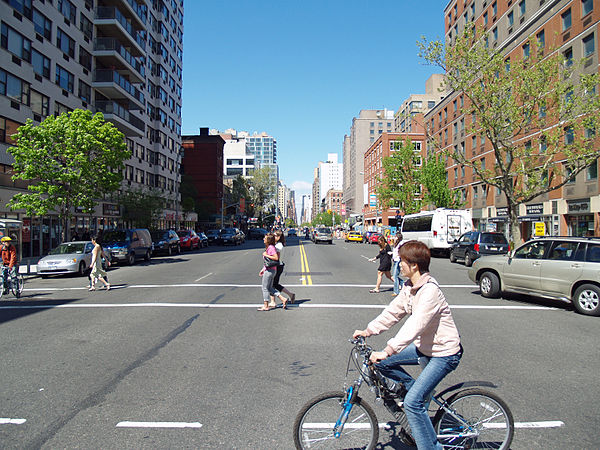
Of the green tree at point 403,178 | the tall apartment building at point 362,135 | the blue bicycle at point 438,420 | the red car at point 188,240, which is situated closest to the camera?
the blue bicycle at point 438,420

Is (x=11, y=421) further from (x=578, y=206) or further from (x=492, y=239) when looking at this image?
(x=578, y=206)

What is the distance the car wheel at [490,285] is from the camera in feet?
37.3

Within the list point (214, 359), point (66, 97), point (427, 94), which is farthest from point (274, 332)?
point (427, 94)

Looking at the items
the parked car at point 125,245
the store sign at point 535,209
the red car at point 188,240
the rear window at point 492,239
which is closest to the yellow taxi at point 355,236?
the store sign at point 535,209

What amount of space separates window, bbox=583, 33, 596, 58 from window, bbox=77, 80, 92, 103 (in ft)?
119

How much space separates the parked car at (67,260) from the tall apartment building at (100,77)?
32.0 feet

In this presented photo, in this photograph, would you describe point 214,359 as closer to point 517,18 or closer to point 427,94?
point 517,18

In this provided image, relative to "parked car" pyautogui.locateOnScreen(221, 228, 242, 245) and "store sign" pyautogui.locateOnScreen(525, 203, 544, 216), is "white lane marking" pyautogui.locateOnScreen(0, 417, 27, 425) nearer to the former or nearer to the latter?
"store sign" pyautogui.locateOnScreen(525, 203, 544, 216)

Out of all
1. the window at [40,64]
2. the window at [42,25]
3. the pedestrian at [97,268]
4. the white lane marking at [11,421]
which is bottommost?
the white lane marking at [11,421]

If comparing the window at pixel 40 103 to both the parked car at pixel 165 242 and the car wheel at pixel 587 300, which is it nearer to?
the parked car at pixel 165 242

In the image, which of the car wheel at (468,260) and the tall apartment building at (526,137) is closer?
the car wheel at (468,260)

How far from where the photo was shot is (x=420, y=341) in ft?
10.6

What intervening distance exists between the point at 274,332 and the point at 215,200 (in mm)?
74135

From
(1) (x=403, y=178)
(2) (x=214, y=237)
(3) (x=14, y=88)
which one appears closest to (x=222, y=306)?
(3) (x=14, y=88)
